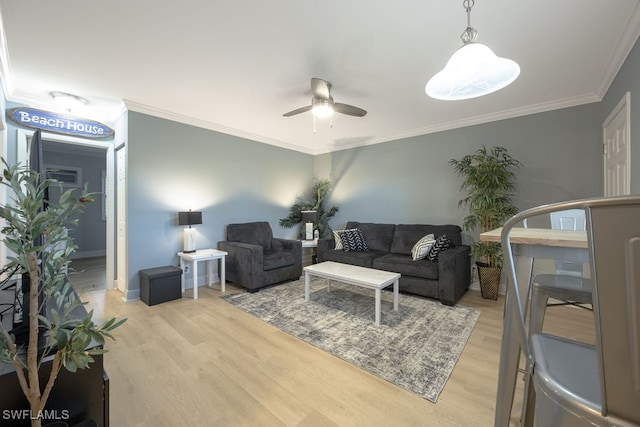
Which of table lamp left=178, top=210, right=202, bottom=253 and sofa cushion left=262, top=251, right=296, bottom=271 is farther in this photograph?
sofa cushion left=262, top=251, right=296, bottom=271

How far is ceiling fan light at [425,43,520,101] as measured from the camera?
1.35m

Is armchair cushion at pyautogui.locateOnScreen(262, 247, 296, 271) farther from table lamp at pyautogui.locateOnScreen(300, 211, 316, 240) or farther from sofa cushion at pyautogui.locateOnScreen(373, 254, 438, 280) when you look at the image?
sofa cushion at pyautogui.locateOnScreen(373, 254, 438, 280)

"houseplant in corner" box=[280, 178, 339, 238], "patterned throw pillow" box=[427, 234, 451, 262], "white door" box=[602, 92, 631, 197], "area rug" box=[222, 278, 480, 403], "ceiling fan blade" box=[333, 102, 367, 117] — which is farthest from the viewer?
"houseplant in corner" box=[280, 178, 339, 238]

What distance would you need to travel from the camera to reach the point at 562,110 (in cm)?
305

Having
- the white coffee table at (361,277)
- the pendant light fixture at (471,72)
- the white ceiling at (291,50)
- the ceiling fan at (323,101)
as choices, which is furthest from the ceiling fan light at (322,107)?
the white coffee table at (361,277)

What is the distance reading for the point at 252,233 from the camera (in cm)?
420

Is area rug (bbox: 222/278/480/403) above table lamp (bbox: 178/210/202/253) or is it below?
below

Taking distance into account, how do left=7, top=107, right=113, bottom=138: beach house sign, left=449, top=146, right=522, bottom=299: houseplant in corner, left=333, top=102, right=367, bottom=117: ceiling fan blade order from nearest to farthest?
left=333, top=102, right=367, bottom=117: ceiling fan blade, left=7, top=107, right=113, bottom=138: beach house sign, left=449, top=146, right=522, bottom=299: houseplant in corner

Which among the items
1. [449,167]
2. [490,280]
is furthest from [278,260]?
→ [449,167]

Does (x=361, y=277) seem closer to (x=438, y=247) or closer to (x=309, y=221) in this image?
(x=438, y=247)

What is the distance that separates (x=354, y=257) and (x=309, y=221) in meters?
1.47

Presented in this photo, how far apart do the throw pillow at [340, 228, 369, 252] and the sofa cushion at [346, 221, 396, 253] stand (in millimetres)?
155

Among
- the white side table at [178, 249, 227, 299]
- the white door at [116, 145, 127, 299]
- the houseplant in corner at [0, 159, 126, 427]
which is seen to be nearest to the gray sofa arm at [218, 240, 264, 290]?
the white side table at [178, 249, 227, 299]

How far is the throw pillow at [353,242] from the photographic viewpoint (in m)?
4.14
